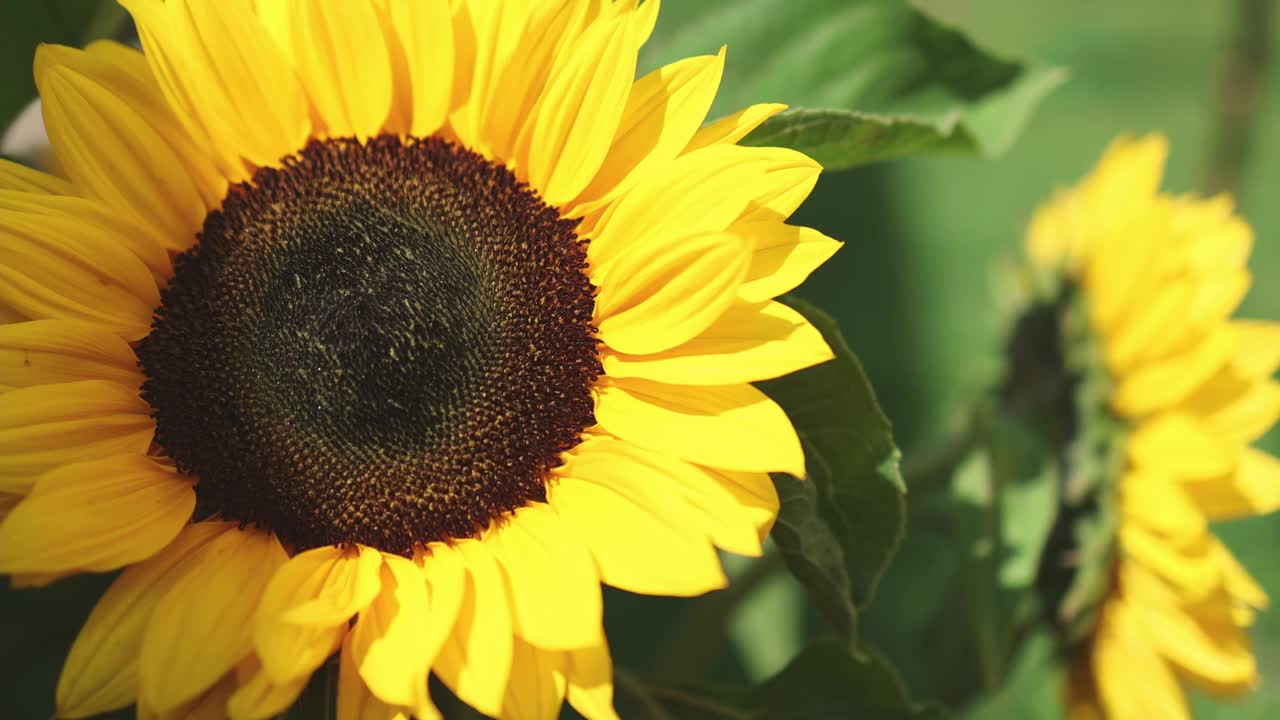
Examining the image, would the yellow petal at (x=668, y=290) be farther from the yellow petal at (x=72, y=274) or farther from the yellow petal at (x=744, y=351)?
the yellow petal at (x=72, y=274)

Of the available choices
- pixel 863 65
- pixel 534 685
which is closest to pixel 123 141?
pixel 534 685

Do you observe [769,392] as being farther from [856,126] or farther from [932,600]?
[932,600]

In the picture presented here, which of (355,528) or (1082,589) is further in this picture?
(1082,589)

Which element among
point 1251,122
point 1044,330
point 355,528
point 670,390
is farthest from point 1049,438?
point 1251,122

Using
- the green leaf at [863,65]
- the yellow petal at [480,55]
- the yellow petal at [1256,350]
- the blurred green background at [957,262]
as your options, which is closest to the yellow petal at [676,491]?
the yellow petal at [480,55]

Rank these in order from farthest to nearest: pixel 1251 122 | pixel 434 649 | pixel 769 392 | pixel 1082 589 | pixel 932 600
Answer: pixel 1251 122
pixel 932 600
pixel 1082 589
pixel 769 392
pixel 434 649

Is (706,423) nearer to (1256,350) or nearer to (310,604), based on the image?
(310,604)
